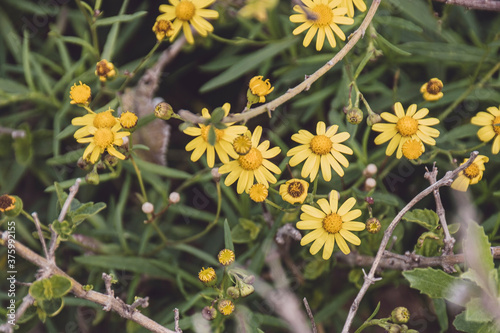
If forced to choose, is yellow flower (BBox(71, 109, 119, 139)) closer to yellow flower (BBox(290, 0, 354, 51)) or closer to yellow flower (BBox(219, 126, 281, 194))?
yellow flower (BBox(219, 126, 281, 194))

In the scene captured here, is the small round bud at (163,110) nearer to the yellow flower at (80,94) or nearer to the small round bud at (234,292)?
the yellow flower at (80,94)

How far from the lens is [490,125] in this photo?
2.01 m

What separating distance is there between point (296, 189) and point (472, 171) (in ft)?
2.31

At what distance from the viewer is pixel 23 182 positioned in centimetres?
280

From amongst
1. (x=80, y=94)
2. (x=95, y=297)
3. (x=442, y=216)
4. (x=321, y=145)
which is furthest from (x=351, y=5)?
(x=95, y=297)

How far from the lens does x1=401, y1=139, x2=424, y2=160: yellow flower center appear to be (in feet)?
5.99

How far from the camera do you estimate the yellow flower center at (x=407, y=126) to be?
6.26 feet

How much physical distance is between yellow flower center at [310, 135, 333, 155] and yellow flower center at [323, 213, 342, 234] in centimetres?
24

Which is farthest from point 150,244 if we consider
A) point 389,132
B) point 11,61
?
point 11,61

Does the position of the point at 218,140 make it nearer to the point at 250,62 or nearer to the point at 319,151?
the point at 319,151

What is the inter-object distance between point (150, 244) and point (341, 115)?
1144 millimetres

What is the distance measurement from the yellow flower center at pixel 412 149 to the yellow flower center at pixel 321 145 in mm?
285

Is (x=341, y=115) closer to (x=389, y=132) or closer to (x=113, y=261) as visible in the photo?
(x=389, y=132)

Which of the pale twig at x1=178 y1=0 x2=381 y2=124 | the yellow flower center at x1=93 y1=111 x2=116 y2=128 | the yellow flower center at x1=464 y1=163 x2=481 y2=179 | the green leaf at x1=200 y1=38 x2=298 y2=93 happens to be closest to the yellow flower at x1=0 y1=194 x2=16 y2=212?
the yellow flower center at x1=93 y1=111 x2=116 y2=128
